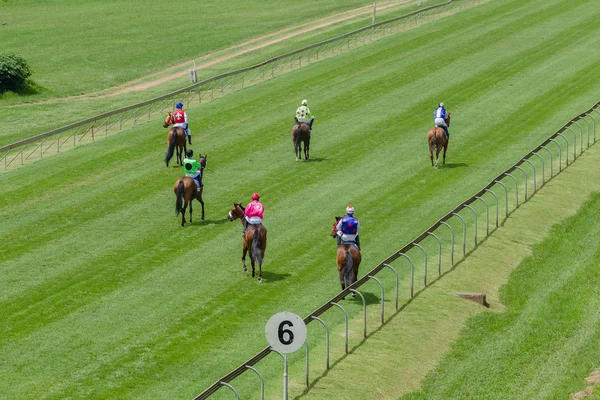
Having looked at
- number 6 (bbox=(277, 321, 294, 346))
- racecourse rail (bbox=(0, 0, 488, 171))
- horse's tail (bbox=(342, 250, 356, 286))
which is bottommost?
racecourse rail (bbox=(0, 0, 488, 171))

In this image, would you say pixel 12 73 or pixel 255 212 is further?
pixel 12 73

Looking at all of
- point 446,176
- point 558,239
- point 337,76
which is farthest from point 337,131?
point 558,239

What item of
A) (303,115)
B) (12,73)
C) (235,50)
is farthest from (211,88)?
(303,115)

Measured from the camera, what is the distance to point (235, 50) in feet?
248

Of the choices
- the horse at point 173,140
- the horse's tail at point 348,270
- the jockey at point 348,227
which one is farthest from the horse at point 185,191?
the horse's tail at point 348,270

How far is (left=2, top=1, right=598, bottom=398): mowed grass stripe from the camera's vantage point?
23.4 metres

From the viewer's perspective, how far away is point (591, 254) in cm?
3017

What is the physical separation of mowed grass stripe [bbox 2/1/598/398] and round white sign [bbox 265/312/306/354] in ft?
9.47

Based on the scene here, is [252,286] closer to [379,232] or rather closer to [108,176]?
[379,232]

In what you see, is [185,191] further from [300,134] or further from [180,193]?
[300,134]

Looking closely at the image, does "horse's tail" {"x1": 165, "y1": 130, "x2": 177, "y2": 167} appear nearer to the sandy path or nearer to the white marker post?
the white marker post

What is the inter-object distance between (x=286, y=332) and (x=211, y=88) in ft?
134

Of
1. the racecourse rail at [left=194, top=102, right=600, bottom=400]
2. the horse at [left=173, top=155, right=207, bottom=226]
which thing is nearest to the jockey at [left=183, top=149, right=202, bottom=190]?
the horse at [left=173, top=155, right=207, bottom=226]

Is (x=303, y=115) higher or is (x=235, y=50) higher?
(x=303, y=115)
